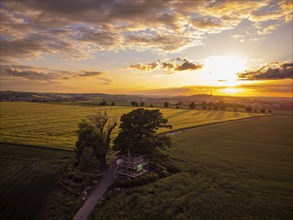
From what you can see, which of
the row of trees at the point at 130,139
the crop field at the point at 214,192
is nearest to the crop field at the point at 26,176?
the row of trees at the point at 130,139

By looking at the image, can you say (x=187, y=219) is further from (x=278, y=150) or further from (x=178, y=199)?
(x=278, y=150)

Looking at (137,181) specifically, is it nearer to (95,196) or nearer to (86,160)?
(95,196)

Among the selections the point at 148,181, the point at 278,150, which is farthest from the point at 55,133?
the point at 278,150

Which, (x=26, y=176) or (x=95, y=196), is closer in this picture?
(x=95, y=196)

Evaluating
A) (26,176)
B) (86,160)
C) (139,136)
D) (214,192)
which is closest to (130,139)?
(139,136)

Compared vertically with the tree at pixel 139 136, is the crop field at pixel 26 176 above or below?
below

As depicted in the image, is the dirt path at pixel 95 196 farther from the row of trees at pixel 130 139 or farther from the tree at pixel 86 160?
the tree at pixel 86 160
